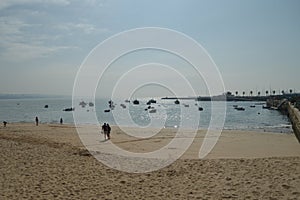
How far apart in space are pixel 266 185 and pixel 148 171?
459cm

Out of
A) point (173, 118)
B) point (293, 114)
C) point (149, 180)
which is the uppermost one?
point (293, 114)

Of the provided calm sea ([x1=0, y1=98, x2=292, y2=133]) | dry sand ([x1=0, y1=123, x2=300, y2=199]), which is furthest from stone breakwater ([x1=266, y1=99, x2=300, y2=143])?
dry sand ([x1=0, y1=123, x2=300, y2=199])

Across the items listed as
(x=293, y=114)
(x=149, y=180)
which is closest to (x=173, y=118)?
(x=293, y=114)

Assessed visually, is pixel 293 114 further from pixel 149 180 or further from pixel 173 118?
pixel 149 180

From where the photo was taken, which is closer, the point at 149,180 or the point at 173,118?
the point at 149,180

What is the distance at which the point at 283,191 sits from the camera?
9195 millimetres

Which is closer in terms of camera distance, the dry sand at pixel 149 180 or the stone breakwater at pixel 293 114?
the dry sand at pixel 149 180

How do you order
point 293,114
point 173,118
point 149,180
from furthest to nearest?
1. point 173,118
2. point 293,114
3. point 149,180

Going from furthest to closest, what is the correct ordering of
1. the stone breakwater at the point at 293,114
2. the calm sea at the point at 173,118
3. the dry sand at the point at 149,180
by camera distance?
the calm sea at the point at 173,118
the stone breakwater at the point at 293,114
the dry sand at the point at 149,180

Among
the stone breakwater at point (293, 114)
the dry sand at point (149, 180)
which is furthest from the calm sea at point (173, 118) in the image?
the dry sand at point (149, 180)

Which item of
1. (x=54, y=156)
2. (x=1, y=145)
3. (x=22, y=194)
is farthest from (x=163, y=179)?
(x=1, y=145)

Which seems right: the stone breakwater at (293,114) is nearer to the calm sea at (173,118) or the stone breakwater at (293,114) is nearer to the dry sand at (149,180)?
the calm sea at (173,118)

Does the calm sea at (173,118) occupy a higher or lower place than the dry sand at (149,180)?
lower

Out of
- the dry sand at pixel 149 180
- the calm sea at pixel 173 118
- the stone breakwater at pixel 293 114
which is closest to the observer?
the dry sand at pixel 149 180
